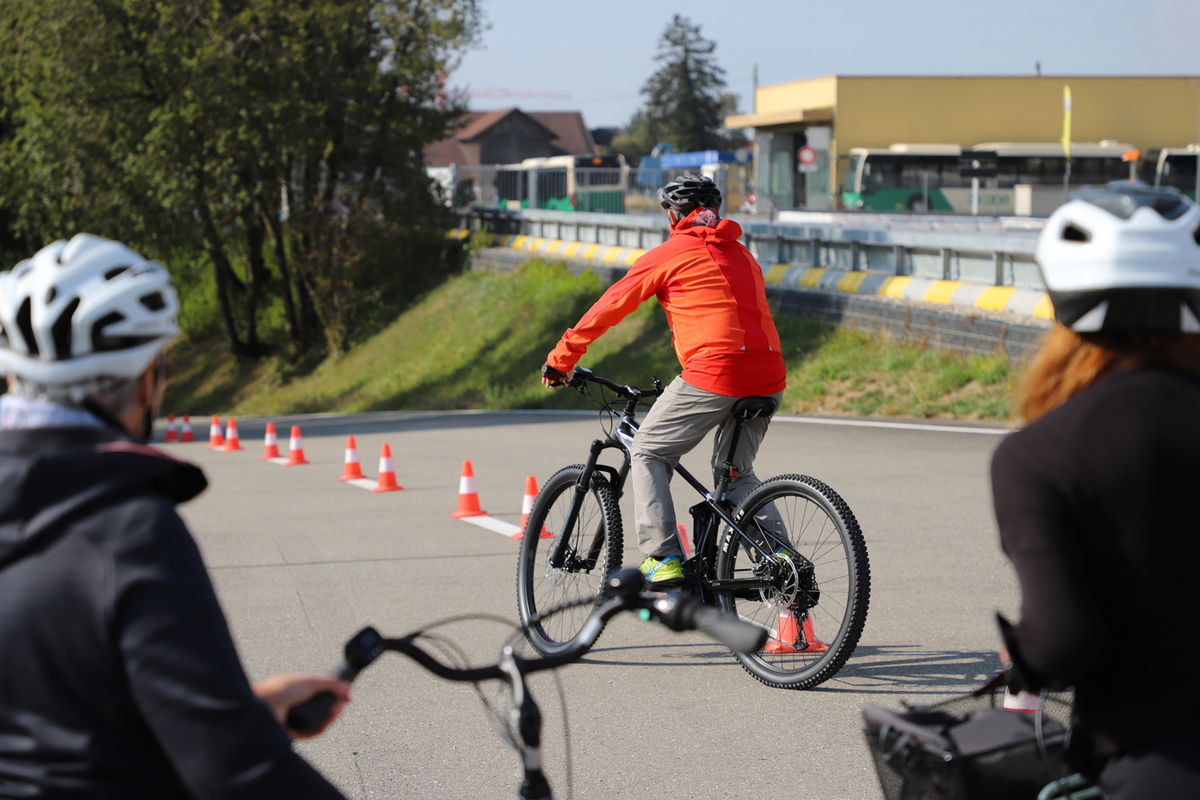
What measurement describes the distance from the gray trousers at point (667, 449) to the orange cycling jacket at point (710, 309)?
2.8 inches

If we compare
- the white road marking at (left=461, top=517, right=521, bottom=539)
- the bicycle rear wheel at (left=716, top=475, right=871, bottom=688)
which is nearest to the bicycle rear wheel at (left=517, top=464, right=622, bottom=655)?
the bicycle rear wheel at (left=716, top=475, right=871, bottom=688)

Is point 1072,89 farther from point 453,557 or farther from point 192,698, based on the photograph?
point 192,698

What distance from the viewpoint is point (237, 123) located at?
2692 centimetres

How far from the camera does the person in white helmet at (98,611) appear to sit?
164cm

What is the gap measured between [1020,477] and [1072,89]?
55.0 meters

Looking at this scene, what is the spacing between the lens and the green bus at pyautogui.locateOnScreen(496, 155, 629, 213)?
39094 mm

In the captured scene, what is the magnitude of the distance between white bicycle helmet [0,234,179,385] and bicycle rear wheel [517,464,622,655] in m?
3.56

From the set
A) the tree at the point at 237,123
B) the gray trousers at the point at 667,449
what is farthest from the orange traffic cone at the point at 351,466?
the tree at the point at 237,123

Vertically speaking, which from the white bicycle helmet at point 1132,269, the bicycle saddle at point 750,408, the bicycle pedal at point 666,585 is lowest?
the bicycle pedal at point 666,585

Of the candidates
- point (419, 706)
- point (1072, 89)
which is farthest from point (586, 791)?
point (1072, 89)

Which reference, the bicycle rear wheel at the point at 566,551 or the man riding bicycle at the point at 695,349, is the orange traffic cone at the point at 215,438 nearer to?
the bicycle rear wheel at the point at 566,551

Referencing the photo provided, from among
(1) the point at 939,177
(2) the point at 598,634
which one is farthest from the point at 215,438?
(1) the point at 939,177

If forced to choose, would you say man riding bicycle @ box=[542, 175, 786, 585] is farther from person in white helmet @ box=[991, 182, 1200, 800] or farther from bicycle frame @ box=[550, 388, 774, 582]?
person in white helmet @ box=[991, 182, 1200, 800]

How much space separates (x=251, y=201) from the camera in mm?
28594
